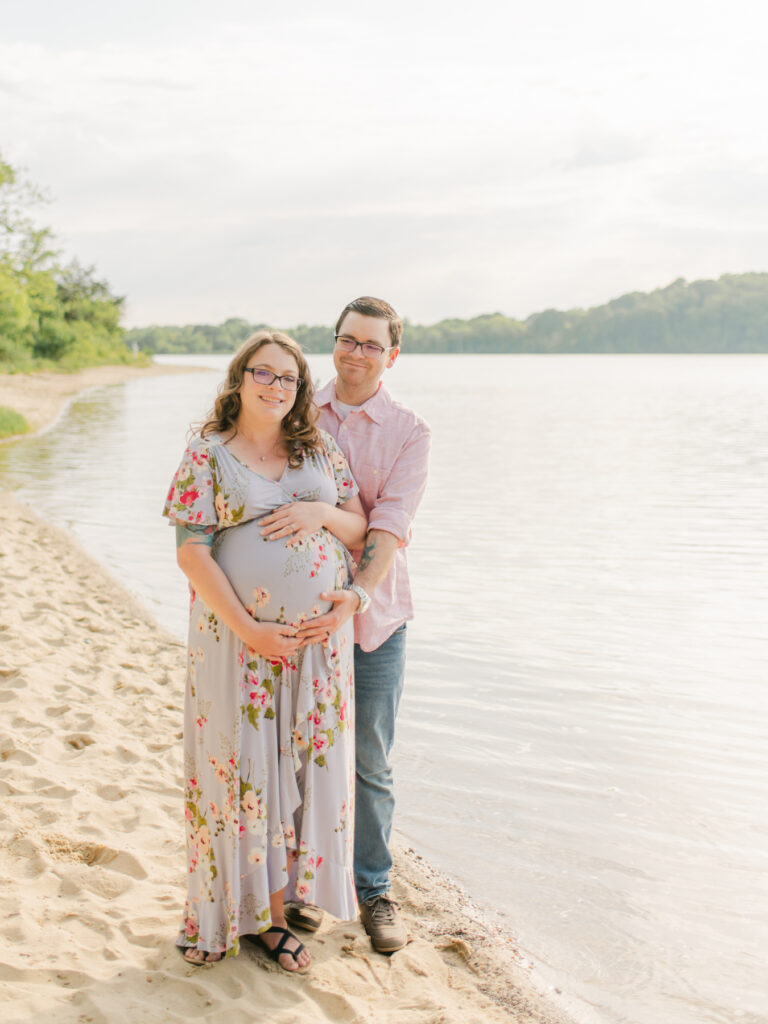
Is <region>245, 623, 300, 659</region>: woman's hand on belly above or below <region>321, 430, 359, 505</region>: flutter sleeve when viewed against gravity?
below

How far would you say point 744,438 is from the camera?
3030cm

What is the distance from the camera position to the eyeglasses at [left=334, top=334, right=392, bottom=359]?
3404 mm

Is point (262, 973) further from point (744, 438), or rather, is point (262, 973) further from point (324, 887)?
point (744, 438)

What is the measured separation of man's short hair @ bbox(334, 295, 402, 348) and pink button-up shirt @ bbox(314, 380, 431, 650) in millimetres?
212

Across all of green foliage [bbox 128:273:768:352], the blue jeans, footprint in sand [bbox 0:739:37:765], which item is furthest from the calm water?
green foliage [bbox 128:273:768:352]

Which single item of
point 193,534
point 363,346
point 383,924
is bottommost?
point 383,924

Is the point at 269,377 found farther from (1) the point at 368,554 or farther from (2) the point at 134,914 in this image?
(2) the point at 134,914

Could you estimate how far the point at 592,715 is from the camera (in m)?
6.86

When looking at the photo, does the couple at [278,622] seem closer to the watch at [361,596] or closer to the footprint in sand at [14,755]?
the watch at [361,596]

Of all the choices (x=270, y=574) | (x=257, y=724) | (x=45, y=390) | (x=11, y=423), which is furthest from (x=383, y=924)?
(x=45, y=390)

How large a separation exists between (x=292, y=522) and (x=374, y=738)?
0.91m

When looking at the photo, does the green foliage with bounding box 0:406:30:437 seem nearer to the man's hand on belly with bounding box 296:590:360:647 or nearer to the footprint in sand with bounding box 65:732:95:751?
the footprint in sand with bounding box 65:732:95:751

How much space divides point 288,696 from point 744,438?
2956 cm

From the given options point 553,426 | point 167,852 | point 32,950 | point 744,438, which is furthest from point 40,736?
point 553,426
